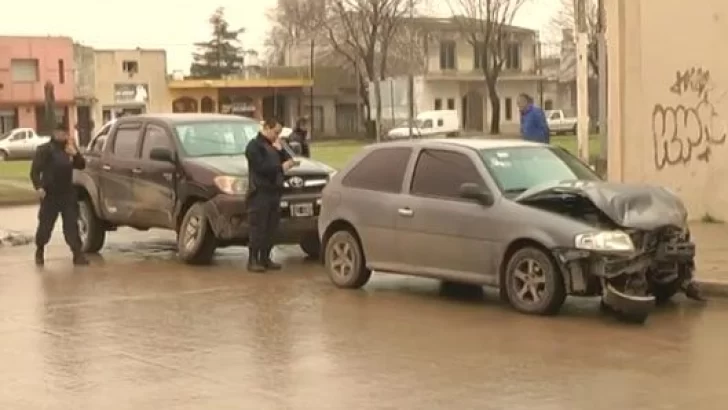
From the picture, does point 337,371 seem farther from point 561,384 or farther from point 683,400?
point 683,400

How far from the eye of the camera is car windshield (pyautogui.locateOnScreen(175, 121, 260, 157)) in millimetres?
17594

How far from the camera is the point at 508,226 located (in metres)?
12.2

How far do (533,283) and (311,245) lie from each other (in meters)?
5.93

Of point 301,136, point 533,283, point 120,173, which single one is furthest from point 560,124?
point 533,283

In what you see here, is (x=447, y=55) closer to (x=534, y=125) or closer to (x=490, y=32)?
(x=490, y=32)

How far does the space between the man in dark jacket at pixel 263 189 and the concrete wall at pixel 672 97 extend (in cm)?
609

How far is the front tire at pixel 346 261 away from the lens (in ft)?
46.5

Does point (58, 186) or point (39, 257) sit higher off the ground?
point (58, 186)

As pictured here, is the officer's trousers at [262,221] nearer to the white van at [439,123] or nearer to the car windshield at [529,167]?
the car windshield at [529,167]

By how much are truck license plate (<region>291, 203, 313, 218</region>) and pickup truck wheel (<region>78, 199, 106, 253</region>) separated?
391 centimetres

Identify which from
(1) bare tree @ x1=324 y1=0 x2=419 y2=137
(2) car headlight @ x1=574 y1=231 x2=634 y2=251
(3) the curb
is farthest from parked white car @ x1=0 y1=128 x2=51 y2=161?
(2) car headlight @ x1=574 y1=231 x2=634 y2=251

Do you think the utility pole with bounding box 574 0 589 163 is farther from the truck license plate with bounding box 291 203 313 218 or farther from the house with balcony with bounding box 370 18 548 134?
the house with balcony with bounding box 370 18 548 134

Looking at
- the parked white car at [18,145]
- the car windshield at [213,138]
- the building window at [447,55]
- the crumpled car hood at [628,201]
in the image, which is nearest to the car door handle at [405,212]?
the crumpled car hood at [628,201]

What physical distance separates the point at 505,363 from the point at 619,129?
34.9ft
